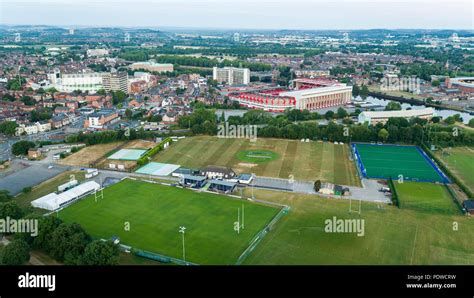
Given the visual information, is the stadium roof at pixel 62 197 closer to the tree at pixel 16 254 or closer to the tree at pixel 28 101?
the tree at pixel 16 254

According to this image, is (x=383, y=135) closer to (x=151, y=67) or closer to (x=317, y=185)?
(x=317, y=185)

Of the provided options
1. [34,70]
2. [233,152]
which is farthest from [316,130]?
[34,70]

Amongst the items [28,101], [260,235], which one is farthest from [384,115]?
[28,101]

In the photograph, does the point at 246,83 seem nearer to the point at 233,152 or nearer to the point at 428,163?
the point at 233,152

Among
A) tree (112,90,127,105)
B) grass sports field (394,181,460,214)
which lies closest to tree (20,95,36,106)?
tree (112,90,127,105)

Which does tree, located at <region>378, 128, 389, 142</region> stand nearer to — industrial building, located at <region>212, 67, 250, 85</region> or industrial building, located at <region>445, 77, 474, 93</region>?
industrial building, located at <region>445, 77, 474, 93</region>

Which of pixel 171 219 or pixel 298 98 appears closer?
pixel 171 219

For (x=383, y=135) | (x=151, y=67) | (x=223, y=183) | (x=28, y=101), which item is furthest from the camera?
(x=151, y=67)

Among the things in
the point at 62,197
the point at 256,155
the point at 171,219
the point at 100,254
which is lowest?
the point at 171,219
